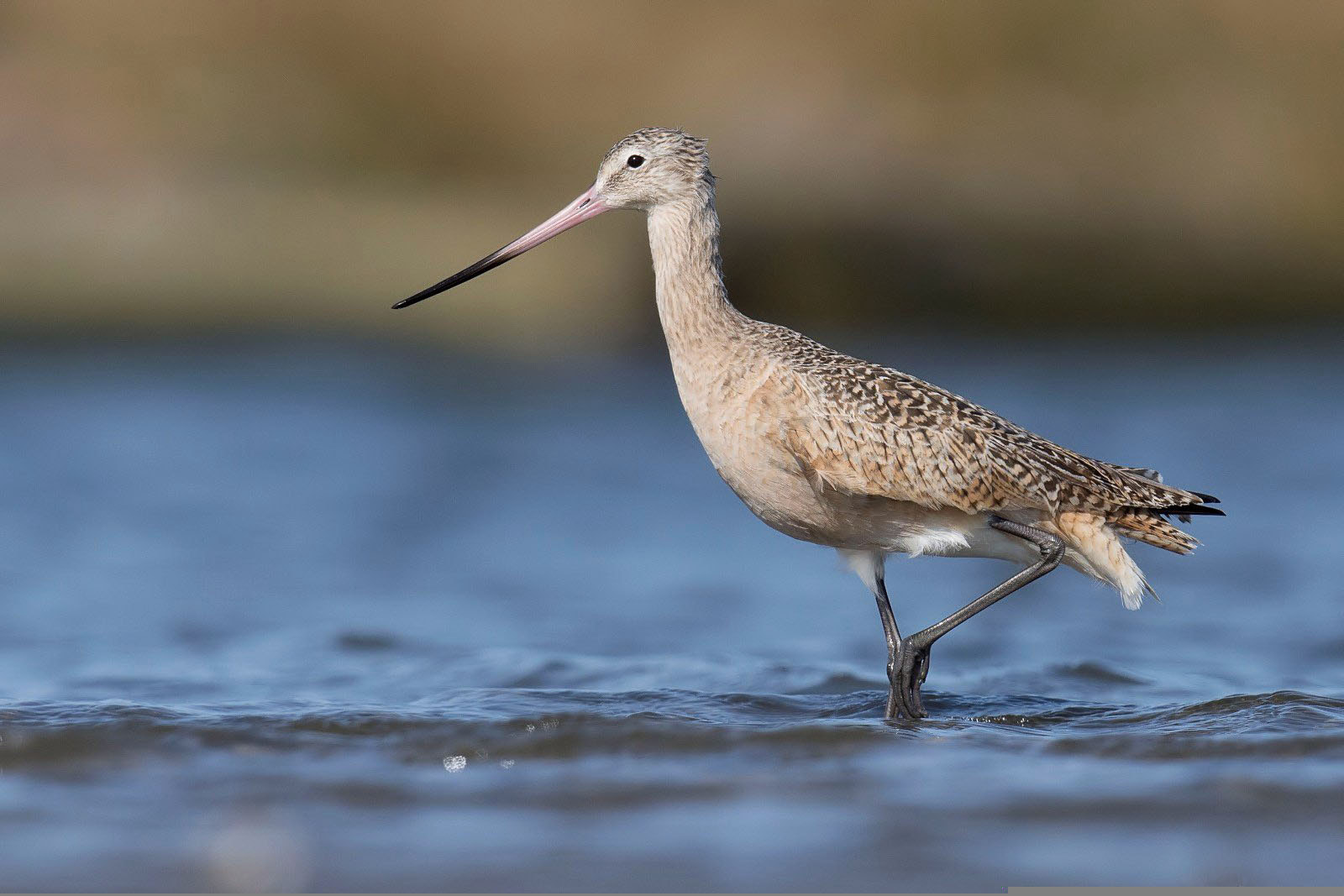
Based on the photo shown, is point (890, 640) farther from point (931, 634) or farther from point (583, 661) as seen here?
point (583, 661)

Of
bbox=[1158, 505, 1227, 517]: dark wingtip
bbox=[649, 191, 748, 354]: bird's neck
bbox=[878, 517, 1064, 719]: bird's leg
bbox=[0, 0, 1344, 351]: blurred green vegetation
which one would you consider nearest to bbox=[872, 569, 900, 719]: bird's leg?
bbox=[878, 517, 1064, 719]: bird's leg

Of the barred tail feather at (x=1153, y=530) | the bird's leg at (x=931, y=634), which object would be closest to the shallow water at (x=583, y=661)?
the bird's leg at (x=931, y=634)

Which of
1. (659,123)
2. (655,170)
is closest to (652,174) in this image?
(655,170)

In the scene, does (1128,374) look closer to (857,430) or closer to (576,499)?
(576,499)

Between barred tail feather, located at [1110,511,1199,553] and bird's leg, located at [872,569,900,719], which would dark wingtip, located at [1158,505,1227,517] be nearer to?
barred tail feather, located at [1110,511,1199,553]

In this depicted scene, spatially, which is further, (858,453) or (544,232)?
Result: (544,232)

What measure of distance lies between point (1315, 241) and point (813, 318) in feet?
19.8

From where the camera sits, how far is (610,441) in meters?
13.8

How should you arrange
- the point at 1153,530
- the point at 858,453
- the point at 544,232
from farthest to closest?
the point at 544,232
the point at 1153,530
the point at 858,453

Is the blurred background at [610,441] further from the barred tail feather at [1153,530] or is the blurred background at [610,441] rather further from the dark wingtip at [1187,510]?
the dark wingtip at [1187,510]

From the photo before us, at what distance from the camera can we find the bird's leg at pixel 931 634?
661cm

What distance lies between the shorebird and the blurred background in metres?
0.65

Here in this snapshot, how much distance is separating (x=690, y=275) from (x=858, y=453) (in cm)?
94

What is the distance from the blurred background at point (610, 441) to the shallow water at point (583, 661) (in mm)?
33
